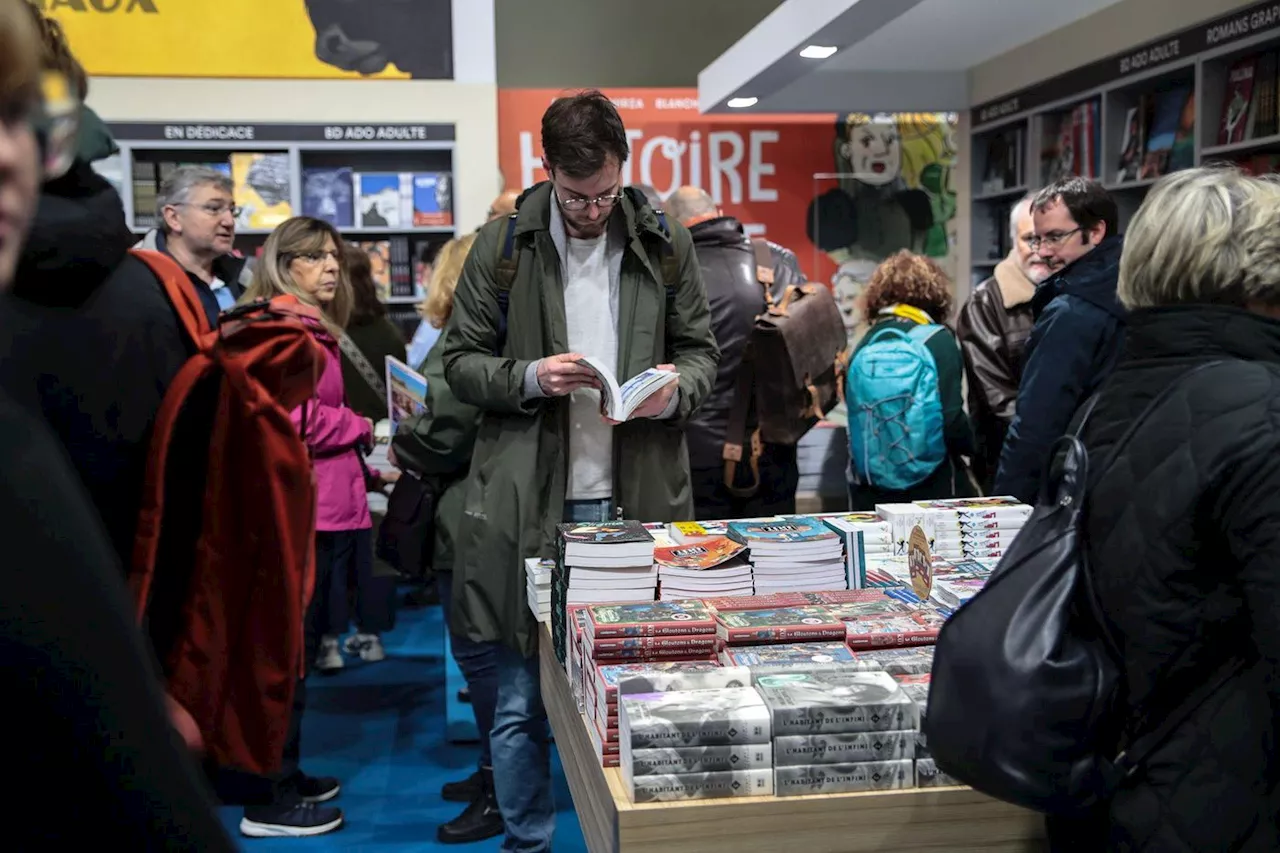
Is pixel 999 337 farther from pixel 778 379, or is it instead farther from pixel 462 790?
pixel 462 790

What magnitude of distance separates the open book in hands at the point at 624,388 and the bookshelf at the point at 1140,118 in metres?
3.13

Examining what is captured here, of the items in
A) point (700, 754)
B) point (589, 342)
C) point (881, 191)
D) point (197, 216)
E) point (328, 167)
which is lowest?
point (700, 754)

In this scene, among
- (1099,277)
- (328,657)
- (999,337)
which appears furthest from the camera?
(328,657)

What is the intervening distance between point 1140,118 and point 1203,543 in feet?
17.0

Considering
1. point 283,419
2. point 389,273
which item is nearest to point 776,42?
point 389,273

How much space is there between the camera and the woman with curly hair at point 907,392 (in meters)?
3.95

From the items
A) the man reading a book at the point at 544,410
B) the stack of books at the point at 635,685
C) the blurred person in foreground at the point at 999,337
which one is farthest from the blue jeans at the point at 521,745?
the blurred person in foreground at the point at 999,337

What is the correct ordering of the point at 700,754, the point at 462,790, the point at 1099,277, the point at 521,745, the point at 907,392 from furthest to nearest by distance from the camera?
the point at 907,392
the point at 462,790
the point at 1099,277
the point at 521,745
the point at 700,754

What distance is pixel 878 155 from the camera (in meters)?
8.19

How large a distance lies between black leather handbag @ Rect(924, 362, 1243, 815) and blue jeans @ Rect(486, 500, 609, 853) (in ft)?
4.38

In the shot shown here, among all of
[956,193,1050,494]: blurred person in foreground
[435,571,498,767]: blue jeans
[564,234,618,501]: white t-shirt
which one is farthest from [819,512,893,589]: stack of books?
[956,193,1050,494]: blurred person in foreground

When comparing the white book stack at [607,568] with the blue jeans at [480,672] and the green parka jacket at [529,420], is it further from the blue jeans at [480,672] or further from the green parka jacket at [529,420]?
the blue jeans at [480,672]

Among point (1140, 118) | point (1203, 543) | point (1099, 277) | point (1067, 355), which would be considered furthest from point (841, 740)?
point (1140, 118)

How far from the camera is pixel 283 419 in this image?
1530mm
